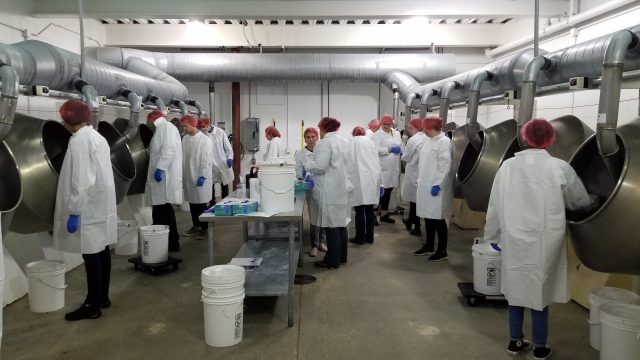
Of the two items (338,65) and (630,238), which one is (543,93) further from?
(338,65)

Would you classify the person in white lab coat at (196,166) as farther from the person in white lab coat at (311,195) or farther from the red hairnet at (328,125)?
the red hairnet at (328,125)

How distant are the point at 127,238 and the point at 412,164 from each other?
9.51ft

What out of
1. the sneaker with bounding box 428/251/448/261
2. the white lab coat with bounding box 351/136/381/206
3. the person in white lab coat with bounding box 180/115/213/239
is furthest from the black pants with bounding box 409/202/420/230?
the person in white lab coat with bounding box 180/115/213/239

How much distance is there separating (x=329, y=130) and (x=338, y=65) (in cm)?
297

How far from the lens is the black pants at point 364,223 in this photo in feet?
14.5

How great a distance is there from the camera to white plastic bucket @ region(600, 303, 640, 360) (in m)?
1.85

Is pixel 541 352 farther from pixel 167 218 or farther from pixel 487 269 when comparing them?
pixel 167 218

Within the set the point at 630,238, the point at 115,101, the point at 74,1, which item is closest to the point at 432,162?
the point at 630,238

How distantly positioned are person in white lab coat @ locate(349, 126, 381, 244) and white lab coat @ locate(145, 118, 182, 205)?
Result: 1.63 m

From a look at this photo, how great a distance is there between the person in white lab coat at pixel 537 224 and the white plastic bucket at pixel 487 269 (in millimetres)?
549

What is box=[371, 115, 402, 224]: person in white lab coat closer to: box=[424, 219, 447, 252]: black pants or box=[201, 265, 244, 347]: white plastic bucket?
box=[424, 219, 447, 252]: black pants

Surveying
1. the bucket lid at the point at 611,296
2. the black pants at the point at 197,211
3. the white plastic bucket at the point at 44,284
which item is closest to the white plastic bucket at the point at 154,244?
the white plastic bucket at the point at 44,284

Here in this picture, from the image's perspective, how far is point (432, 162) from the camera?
144 inches

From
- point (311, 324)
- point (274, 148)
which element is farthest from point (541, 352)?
point (274, 148)
